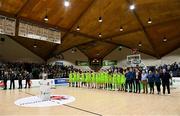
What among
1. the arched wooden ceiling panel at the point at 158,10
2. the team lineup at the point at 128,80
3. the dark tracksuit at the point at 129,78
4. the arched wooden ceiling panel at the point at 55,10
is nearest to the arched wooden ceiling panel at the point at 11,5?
the arched wooden ceiling panel at the point at 55,10

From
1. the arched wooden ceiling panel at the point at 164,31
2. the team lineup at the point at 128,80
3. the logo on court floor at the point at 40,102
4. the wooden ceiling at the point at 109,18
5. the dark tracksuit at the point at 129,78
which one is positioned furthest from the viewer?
the arched wooden ceiling panel at the point at 164,31

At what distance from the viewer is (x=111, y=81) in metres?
13.9

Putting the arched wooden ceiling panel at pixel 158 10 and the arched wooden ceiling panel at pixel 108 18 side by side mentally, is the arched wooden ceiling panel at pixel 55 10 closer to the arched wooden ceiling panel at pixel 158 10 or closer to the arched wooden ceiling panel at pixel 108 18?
the arched wooden ceiling panel at pixel 108 18

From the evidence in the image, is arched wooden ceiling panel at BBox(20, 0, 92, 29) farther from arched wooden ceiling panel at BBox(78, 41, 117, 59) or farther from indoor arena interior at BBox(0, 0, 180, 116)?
arched wooden ceiling panel at BBox(78, 41, 117, 59)

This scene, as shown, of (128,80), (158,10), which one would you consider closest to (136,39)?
(158,10)

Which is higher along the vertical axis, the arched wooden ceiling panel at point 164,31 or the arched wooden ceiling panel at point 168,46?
the arched wooden ceiling panel at point 164,31

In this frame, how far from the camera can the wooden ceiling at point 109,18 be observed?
13.2 metres

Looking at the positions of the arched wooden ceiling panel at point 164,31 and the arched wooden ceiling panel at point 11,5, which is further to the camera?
the arched wooden ceiling panel at point 164,31

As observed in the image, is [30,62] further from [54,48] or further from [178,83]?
[178,83]

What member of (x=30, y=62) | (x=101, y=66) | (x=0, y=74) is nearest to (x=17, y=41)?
(x=30, y=62)

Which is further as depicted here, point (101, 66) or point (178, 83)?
point (101, 66)

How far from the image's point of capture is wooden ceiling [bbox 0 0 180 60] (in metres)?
13.2

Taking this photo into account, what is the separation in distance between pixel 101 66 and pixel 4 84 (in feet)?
56.7

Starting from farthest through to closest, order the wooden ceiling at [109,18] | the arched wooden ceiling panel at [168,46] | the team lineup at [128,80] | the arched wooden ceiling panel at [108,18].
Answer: the arched wooden ceiling panel at [168,46], the arched wooden ceiling panel at [108,18], the wooden ceiling at [109,18], the team lineup at [128,80]
